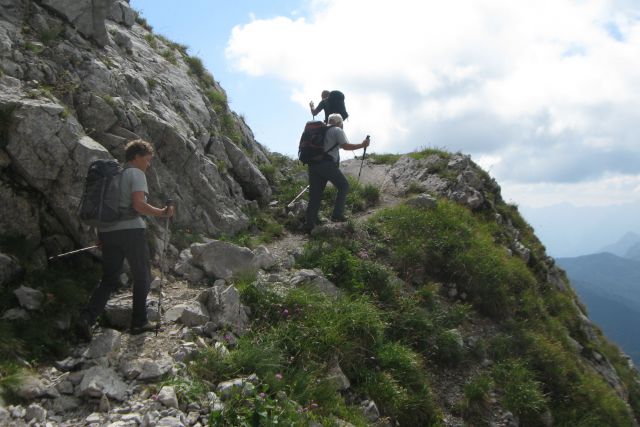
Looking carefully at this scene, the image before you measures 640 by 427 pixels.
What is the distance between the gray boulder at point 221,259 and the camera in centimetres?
973

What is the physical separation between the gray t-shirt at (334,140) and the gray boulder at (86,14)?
6.89 meters

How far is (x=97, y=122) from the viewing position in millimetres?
10438

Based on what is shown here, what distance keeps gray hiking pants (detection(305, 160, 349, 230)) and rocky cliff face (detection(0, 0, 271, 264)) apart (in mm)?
1992

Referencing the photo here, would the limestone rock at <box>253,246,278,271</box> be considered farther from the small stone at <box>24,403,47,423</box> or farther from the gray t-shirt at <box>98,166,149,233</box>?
the small stone at <box>24,403,47,423</box>

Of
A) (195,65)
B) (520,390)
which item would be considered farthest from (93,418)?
(195,65)

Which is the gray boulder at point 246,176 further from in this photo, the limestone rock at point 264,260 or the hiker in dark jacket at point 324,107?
the limestone rock at point 264,260

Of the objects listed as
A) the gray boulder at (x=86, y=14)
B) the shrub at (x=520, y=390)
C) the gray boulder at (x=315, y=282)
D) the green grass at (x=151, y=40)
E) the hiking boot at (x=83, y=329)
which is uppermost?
the green grass at (x=151, y=40)

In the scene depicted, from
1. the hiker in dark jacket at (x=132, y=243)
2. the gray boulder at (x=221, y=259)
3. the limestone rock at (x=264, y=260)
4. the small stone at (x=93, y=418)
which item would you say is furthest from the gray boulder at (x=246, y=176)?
the small stone at (x=93, y=418)

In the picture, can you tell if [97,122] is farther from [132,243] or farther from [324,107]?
[324,107]

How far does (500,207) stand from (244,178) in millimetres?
9965

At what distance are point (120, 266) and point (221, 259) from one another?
3.01 meters

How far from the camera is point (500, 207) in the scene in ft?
59.8

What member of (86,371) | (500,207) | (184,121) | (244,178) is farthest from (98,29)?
(500,207)

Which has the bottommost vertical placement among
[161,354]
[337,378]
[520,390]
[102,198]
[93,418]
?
[520,390]
